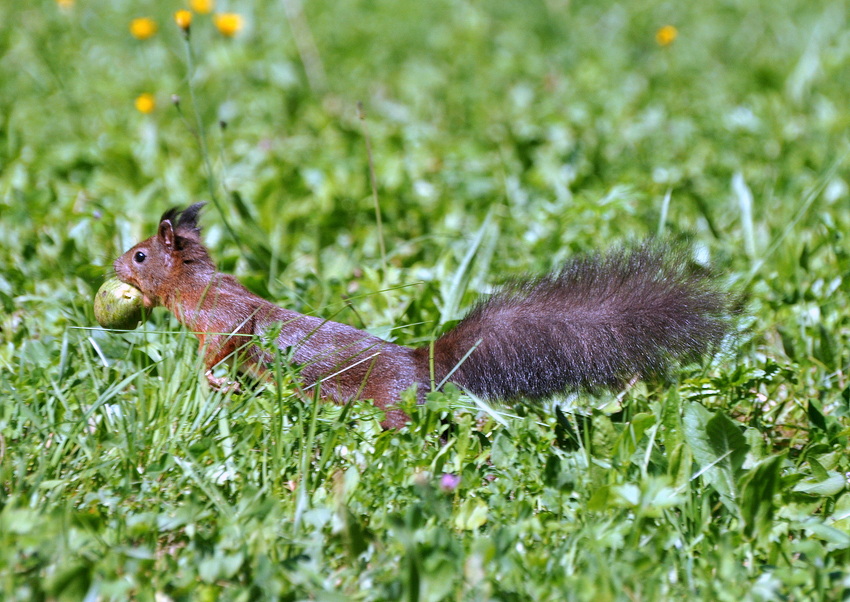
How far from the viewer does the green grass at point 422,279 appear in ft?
6.83

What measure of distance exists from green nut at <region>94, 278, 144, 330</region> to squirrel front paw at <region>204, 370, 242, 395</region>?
0.39m

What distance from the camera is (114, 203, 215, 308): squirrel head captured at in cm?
318

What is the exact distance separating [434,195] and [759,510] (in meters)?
2.67

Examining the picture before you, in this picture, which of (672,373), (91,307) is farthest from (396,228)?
(672,373)

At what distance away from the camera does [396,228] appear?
4246 mm

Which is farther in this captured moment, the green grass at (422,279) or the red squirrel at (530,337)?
the red squirrel at (530,337)

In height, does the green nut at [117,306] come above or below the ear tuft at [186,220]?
below

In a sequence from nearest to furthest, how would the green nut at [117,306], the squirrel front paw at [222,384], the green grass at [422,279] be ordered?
the green grass at [422,279], the squirrel front paw at [222,384], the green nut at [117,306]

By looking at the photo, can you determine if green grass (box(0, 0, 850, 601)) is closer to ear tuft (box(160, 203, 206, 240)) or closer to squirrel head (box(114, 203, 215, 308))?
squirrel head (box(114, 203, 215, 308))

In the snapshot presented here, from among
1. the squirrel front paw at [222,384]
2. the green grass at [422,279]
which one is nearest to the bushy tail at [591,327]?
the green grass at [422,279]

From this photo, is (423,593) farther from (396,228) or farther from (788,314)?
(396,228)

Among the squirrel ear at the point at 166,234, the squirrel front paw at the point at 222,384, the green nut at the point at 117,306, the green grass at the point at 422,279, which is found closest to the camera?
the green grass at the point at 422,279

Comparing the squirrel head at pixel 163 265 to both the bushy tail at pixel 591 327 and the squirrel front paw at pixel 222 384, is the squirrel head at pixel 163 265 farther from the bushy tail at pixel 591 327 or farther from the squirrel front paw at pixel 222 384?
the bushy tail at pixel 591 327

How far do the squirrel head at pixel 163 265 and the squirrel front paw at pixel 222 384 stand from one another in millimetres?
483
